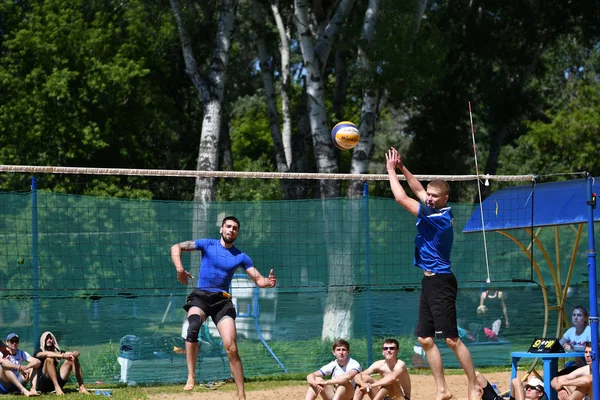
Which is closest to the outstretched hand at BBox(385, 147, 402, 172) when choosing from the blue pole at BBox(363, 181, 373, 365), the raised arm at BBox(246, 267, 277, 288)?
the raised arm at BBox(246, 267, 277, 288)

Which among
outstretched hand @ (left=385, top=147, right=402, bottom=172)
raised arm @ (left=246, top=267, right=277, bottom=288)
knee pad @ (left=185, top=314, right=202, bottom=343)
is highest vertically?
outstretched hand @ (left=385, top=147, right=402, bottom=172)

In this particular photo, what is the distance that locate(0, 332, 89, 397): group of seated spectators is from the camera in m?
9.81

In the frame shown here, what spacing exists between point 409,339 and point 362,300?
38.1 inches

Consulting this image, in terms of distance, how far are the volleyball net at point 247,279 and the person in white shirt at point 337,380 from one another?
1.58m

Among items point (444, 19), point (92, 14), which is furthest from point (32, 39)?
point (444, 19)

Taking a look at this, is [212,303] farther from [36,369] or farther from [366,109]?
[366,109]

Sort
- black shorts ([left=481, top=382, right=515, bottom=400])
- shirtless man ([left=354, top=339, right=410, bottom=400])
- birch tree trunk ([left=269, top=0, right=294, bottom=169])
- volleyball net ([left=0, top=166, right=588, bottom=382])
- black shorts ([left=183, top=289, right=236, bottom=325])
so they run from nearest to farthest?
black shorts ([left=481, top=382, right=515, bottom=400]), black shorts ([left=183, top=289, right=236, bottom=325]), shirtless man ([left=354, top=339, right=410, bottom=400]), volleyball net ([left=0, top=166, right=588, bottom=382]), birch tree trunk ([left=269, top=0, right=294, bottom=169])

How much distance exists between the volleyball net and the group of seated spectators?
1.84ft

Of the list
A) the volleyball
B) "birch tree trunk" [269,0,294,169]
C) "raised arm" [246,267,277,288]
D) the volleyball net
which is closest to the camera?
"raised arm" [246,267,277,288]

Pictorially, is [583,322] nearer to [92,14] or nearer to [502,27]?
[502,27]

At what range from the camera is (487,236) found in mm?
13039

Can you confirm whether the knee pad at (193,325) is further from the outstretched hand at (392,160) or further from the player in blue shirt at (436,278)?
the outstretched hand at (392,160)

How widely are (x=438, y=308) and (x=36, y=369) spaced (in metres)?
4.92

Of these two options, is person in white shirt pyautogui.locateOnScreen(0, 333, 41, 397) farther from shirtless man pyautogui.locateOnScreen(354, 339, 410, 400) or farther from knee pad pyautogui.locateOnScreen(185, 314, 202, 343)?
shirtless man pyautogui.locateOnScreen(354, 339, 410, 400)
